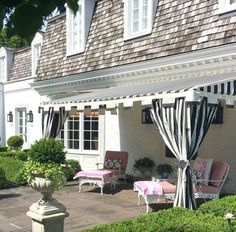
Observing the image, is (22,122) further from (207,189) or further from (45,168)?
(45,168)

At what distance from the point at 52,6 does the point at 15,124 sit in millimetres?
19979

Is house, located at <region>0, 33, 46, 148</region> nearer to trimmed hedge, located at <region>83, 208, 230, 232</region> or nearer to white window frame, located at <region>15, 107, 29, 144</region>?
white window frame, located at <region>15, 107, 29, 144</region>

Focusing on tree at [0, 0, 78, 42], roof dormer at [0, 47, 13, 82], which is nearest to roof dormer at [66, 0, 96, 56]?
roof dormer at [0, 47, 13, 82]

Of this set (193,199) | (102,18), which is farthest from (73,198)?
(102,18)

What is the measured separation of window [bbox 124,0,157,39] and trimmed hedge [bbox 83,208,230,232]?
7108 millimetres

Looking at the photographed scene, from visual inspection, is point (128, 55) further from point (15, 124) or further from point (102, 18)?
point (15, 124)

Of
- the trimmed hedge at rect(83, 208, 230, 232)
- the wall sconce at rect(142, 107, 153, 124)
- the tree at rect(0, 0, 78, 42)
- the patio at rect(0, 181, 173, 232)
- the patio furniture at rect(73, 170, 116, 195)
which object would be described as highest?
the tree at rect(0, 0, 78, 42)

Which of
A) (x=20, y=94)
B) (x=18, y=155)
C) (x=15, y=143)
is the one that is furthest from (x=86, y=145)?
(x=20, y=94)

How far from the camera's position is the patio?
795 cm

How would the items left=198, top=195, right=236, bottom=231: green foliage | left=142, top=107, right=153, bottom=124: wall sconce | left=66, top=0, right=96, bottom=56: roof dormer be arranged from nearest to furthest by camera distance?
left=198, top=195, right=236, bottom=231: green foliage < left=142, top=107, right=153, bottom=124: wall sconce < left=66, top=0, right=96, bottom=56: roof dormer

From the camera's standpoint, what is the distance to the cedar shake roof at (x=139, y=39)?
32.6 ft

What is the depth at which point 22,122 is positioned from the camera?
20.7m

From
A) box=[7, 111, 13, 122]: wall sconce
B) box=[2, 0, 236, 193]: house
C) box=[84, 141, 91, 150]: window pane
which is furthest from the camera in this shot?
box=[7, 111, 13, 122]: wall sconce

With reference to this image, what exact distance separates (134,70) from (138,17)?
164cm
